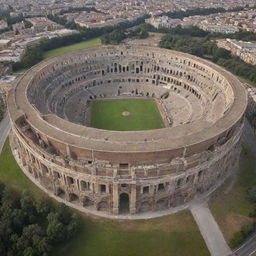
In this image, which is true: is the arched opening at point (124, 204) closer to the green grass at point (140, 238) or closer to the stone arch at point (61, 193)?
the green grass at point (140, 238)

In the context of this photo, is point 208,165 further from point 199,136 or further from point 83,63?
point 83,63

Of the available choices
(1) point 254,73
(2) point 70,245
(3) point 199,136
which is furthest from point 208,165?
(1) point 254,73

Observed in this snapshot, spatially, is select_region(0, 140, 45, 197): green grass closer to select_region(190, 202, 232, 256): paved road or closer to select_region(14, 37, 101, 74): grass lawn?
select_region(190, 202, 232, 256): paved road

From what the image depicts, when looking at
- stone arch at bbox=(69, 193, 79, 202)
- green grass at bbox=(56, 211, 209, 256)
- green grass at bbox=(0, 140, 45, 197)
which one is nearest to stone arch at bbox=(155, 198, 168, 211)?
green grass at bbox=(56, 211, 209, 256)

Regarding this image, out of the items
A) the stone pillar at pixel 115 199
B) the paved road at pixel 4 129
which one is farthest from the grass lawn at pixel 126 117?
the stone pillar at pixel 115 199

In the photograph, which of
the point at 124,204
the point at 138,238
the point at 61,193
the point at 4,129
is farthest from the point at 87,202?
the point at 4,129

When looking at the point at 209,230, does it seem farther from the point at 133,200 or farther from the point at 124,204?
the point at 124,204
